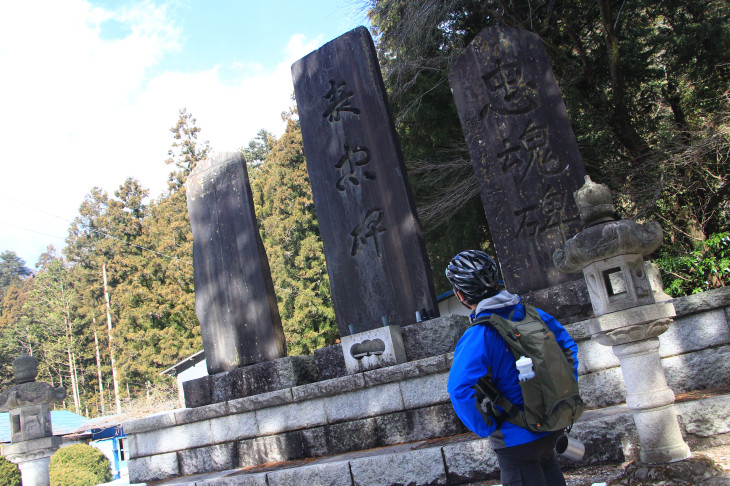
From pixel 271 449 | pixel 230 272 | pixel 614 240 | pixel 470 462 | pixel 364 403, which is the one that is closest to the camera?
pixel 614 240

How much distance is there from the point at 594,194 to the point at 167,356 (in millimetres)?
24984

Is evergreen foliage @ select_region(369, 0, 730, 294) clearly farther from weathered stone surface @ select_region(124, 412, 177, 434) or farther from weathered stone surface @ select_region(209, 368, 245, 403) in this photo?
weathered stone surface @ select_region(124, 412, 177, 434)

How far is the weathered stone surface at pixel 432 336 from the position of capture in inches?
218

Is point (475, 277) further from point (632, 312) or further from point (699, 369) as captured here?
point (699, 369)

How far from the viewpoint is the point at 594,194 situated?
362 cm

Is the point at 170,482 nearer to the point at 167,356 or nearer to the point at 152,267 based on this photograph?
the point at 167,356

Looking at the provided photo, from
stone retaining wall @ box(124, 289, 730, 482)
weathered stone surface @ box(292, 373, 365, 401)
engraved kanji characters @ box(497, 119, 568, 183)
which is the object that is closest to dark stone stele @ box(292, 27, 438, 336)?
stone retaining wall @ box(124, 289, 730, 482)

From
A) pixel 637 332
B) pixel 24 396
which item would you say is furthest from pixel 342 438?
pixel 24 396

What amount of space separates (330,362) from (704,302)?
379 centimetres

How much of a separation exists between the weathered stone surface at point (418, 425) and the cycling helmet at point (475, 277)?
2838 millimetres

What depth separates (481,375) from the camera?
198cm

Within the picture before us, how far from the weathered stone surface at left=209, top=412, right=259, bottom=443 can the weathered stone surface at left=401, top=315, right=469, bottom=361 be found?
194 cm

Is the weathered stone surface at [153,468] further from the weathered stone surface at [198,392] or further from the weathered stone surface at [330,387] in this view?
the weathered stone surface at [330,387]

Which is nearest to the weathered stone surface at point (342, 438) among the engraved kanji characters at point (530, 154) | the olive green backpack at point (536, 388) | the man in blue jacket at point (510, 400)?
the engraved kanji characters at point (530, 154)
